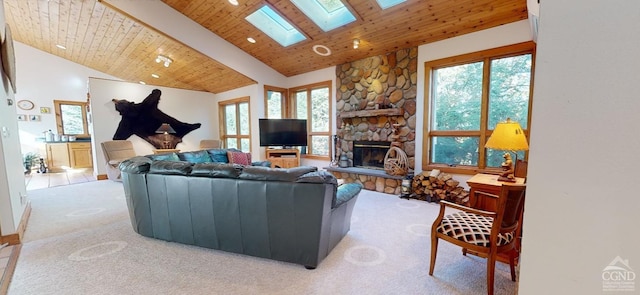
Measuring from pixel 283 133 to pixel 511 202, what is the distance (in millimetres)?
4773

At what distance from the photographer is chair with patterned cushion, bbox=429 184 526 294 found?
160 cm

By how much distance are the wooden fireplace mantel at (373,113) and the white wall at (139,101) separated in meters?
5.01

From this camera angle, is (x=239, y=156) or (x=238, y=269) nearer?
(x=238, y=269)

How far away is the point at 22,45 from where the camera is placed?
676 cm

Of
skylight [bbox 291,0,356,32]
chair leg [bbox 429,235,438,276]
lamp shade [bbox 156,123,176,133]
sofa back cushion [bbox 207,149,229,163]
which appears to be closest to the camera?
chair leg [bbox 429,235,438,276]

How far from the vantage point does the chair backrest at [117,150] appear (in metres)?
5.64

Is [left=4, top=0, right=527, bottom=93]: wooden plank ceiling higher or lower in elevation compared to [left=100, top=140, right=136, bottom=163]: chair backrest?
higher

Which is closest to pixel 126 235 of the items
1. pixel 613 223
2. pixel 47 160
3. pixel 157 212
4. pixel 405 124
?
pixel 157 212

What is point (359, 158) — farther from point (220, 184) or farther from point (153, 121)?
point (153, 121)

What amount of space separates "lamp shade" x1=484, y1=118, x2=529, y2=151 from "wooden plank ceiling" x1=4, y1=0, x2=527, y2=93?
1962 mm

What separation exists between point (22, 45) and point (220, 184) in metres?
9.42

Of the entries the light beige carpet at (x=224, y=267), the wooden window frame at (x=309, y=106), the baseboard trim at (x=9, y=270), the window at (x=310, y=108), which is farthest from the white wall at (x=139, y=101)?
the baseboard trim at (x=9, y=270)

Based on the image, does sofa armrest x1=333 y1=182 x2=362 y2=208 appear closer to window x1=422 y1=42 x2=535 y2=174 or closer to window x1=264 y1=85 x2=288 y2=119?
window x1=422 y1=42 x2=535 y2=174

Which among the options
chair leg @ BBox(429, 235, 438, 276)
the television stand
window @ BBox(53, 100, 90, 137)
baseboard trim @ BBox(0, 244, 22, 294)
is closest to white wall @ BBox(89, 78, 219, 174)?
window @ BBox(53, 100, 90, 137)
